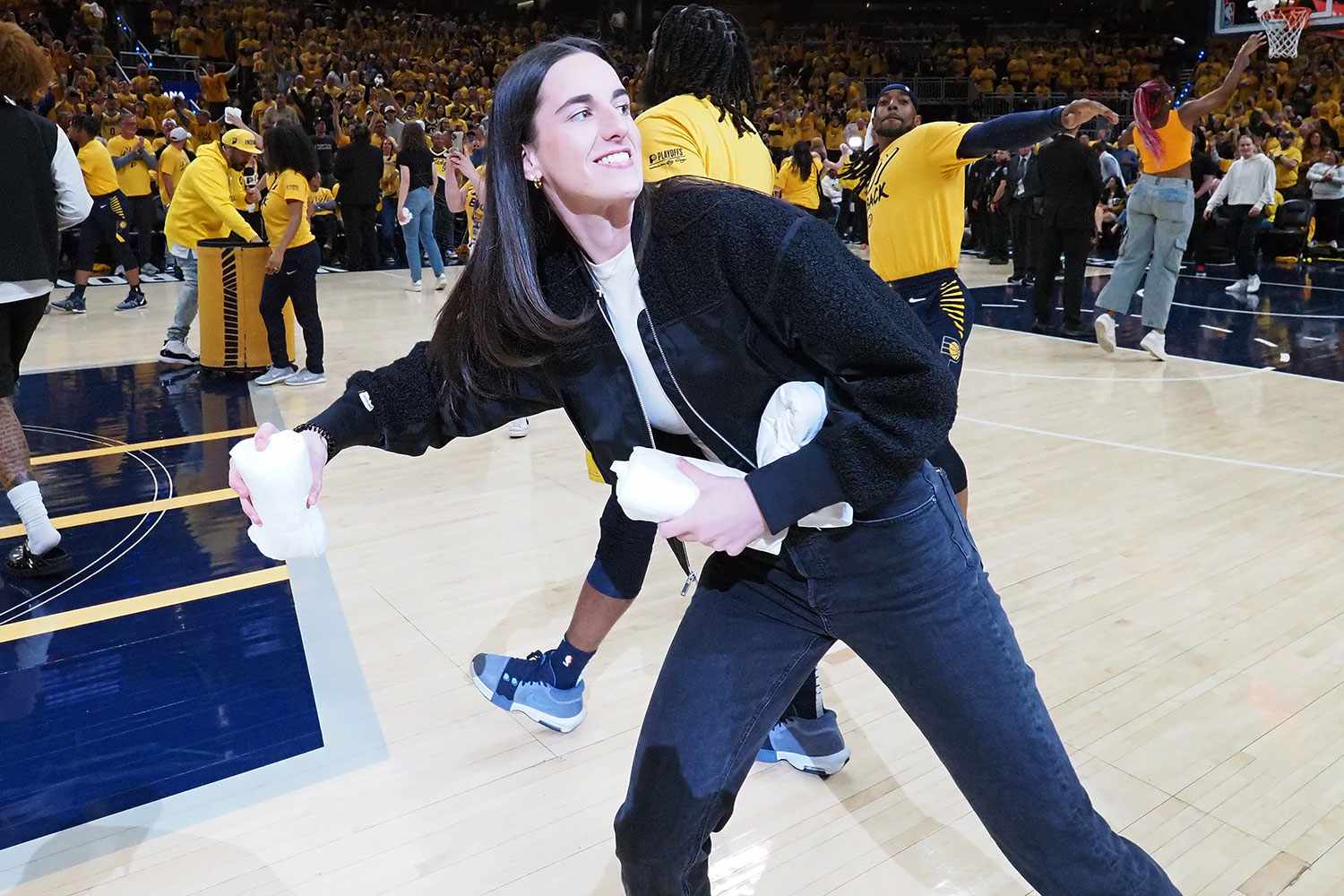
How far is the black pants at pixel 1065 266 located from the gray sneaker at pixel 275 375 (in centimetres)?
553

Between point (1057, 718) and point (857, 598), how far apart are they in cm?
146

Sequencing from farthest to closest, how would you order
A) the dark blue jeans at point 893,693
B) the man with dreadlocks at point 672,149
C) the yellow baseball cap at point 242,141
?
the yellow baseball cap at point 242,141, the man with dreadlocks at point 672,149, the dark blue jeans at point 893,693

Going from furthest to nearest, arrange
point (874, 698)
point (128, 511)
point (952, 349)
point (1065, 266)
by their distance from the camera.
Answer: point (1065, 266) < point (128, 511) < point (952, 349) < point (874, 698)

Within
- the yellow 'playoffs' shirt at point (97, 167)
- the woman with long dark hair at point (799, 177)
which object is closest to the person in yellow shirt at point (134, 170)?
the yellow 'playoffs' shirt at point (97, 167)

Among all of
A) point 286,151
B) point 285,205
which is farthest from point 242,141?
point 285,205

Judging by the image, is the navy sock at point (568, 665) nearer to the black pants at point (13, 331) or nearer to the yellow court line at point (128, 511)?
the yellow court line at point (128, 511)

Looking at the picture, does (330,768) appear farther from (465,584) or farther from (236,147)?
(236,147)

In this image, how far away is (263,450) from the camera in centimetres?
133

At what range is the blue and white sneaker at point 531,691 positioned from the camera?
2.56 metres

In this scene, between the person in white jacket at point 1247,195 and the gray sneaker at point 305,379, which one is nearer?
the gray sneaker at point 305,379

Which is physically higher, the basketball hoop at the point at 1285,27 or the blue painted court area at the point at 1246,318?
the basketball hoop at the point at 1285,27

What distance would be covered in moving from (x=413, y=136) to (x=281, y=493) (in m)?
8.63

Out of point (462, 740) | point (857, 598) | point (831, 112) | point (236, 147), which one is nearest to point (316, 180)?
point (236, 147)

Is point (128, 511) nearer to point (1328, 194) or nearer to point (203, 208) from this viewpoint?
point (203, 208)
